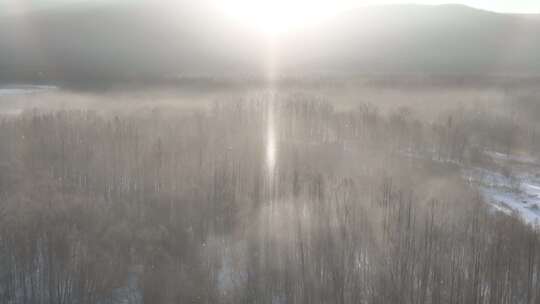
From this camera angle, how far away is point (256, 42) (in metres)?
59.0

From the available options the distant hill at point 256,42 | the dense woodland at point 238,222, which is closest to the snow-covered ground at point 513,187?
the dense woodland at point 238,222

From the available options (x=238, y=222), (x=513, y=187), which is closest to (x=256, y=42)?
(x=513, y=187)

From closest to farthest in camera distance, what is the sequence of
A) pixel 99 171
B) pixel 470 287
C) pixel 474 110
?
pixel 470 287, pixel 99 171, pixel 474 110

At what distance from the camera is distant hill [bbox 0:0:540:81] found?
4812 centimetres

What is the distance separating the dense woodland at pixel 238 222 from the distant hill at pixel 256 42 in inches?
1197

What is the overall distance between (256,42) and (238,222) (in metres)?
52.6

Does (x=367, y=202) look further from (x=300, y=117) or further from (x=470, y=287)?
(x=300, y=117)

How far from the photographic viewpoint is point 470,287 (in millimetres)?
5953

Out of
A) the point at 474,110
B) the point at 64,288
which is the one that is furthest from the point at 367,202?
the point at 474,110

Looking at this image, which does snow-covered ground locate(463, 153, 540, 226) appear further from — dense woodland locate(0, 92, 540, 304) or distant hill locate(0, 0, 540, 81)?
distant hill locate(0, 0, 540, 81)

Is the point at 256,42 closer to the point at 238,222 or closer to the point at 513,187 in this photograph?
the point at 513,187

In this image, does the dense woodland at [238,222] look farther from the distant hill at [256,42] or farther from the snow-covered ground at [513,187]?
the distant hill at [256,42]

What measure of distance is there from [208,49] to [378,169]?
156 feet

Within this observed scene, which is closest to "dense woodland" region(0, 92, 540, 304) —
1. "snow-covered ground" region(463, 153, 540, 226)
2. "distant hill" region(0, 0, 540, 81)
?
"snow-covered ground" region(463, 153, 540, 226)
